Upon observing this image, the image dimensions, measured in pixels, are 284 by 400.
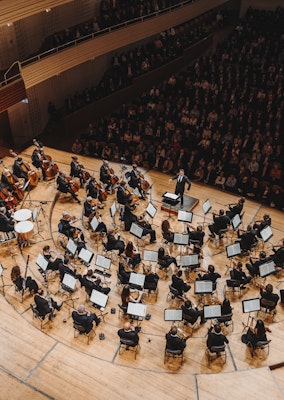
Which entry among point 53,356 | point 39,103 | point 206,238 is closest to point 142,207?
point 206,238

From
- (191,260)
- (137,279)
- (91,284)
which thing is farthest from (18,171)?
(191,260)

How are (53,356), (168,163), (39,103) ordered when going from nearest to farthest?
(53,356) → (168,163) → (39,103)

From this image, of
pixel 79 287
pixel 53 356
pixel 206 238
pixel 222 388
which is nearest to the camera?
pixel 222 388

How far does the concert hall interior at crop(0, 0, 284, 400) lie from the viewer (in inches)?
323

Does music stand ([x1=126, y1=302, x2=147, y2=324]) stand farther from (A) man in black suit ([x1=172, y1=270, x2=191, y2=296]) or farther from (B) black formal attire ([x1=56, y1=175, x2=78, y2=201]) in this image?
(B) black formal attire ([x1=56, y1=175, x2=78, y2=201])

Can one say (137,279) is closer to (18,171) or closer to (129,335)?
(129,335)

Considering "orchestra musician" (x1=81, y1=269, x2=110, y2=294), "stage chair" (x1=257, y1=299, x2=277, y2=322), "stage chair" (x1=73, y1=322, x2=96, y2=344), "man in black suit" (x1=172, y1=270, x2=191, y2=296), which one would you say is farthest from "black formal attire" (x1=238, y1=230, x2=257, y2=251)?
"stage chair" (x1=73, y1=322, x2=96, y2=344)

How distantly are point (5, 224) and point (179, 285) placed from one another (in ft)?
15.0

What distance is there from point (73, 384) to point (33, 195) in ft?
21.3

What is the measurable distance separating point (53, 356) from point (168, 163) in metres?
8.02

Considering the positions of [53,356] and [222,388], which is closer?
[222,388]

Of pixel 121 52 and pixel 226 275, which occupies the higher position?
pixel 121 52

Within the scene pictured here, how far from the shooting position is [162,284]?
10.5 m

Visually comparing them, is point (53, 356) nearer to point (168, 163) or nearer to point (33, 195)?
point (33, 195)
